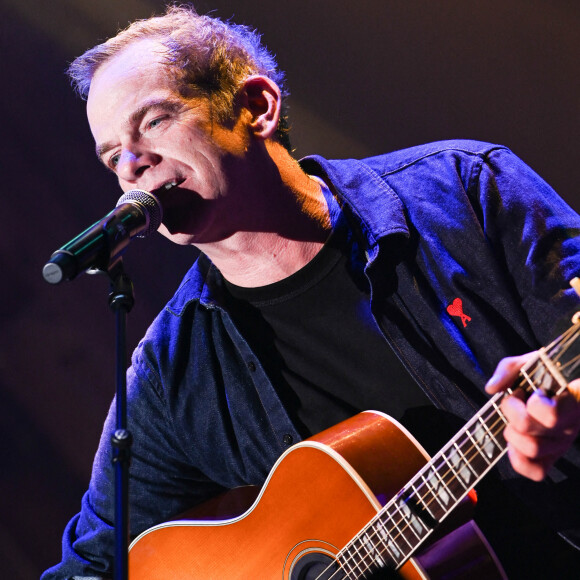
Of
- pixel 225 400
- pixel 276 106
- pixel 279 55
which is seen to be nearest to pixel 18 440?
pixel 225 400

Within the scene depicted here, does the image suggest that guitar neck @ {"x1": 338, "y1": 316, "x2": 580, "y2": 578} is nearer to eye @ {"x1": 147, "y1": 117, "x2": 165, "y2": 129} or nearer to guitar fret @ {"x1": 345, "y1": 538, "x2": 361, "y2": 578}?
guitar fret @ {"x1": 345, "y1": 538, "x2": 361, "y2": 578}


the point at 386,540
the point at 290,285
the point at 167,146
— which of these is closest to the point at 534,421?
the point at 386,540

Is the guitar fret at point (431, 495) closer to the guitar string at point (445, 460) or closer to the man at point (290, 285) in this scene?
the guitar string at point (445, 460)

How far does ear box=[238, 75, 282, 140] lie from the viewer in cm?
224

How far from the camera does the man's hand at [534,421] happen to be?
111 cm

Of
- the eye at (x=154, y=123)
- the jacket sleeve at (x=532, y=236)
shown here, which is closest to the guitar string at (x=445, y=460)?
the jacket sleeve at (x=532, y=236)

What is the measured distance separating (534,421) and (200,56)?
1.71 meters

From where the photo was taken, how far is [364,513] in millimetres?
1546

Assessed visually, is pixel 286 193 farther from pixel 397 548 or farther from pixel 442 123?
pixel 397 548

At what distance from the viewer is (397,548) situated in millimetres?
1454

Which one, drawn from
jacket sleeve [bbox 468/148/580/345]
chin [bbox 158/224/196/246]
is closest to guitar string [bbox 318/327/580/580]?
jacket sleeve [bbox 468/148/580/345]

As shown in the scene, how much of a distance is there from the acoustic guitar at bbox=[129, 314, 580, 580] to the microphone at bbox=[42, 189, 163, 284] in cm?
72

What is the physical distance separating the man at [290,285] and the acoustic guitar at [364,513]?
11.1 inches

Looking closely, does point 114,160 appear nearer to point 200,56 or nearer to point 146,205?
point 200,56
